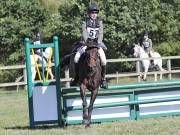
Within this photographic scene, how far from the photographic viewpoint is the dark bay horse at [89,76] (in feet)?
35.9

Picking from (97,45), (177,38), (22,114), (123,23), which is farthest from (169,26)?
(97,45)

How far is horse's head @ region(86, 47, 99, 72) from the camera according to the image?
35.6 feet

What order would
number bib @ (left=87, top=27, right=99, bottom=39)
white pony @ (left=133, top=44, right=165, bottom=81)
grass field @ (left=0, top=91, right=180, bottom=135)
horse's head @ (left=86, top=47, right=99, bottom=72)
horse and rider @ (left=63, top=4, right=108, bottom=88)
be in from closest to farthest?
grass field @ (left=0, top=91, right=180, bottom=135) → horse's head @ (left=86, top=47, right=99, bottom=72) → horse and rider @ (left=63, top=4, right=108, bottom=88) → number bib @ (left=87, top=27, right=99, bottom=39) → white pony @ (left=133, top=44, right=165, bottom=81)

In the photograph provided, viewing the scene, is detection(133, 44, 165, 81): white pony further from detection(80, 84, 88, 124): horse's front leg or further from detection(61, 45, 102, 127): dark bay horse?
detection(80, 84, 88, 124): horse's front leg

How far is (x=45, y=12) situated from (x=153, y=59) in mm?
6541

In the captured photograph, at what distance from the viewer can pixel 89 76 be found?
11.2m

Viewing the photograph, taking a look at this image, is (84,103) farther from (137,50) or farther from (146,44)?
(146,44)

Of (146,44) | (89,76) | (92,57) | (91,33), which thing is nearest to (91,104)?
(89,76)

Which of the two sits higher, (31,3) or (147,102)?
(31,3)

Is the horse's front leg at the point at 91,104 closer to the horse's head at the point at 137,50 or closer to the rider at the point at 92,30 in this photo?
the rider at the point at 92,30

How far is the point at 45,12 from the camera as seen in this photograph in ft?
92.5

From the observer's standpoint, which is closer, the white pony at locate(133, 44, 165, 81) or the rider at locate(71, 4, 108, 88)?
the rider at locate(71, 4, 108, 88)

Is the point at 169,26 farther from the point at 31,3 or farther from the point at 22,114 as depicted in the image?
the point at 22,114

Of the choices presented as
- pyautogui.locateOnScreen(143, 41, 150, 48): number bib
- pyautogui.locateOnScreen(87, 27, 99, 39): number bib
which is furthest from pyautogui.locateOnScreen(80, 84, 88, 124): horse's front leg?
pyautogui.locateOnScreen(143, 41, 150, 48): number bib
